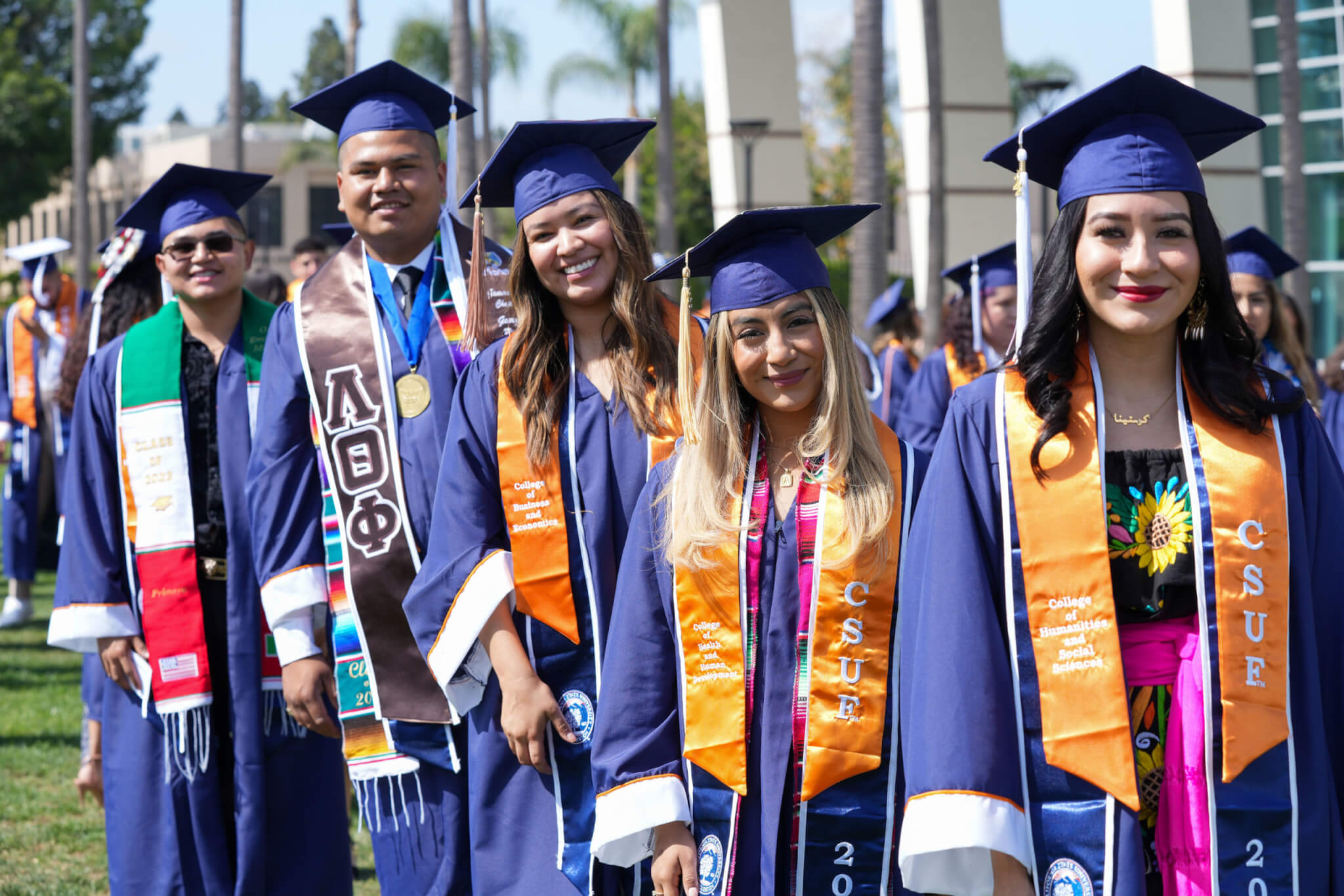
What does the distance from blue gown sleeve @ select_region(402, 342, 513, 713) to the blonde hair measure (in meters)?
0.57

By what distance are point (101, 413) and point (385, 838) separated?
1.70 m

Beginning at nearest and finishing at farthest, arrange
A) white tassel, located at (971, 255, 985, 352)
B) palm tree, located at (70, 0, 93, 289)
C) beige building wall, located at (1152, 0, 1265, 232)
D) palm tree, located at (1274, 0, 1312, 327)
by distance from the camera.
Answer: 1. white tassel, located at (971, 255, 985, 352)
2. palm tree, located at (1274, 0, 1312, 327)
3. palm tree, located at (70, 0, 93, 289)
4. beige building wall, located at (1152, 0, 1265, 232)

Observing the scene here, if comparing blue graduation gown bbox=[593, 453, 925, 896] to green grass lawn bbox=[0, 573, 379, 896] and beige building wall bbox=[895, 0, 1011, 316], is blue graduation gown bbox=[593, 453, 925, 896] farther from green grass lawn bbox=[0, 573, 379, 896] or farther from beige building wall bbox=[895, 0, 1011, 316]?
beige building wall bbox=[895, 0, 1011, 316]

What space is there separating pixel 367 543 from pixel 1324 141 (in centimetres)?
2219

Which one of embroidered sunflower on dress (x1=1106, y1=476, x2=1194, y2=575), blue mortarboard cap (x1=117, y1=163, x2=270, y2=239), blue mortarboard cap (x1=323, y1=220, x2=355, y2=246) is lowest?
embroidered sunflower on dress (x1=1106, y1=476, x2=1194, y2=575)

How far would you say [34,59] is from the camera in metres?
38.6

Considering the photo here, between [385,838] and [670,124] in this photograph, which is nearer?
[385,838]

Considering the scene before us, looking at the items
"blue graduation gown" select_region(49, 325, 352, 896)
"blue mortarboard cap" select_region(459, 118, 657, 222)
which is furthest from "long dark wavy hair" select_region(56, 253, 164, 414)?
"blue mortarboard cap" select_region(459, 118, 657, 222)

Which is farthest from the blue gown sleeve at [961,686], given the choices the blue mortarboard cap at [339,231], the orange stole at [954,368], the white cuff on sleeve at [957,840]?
the orange stole at [954,368]

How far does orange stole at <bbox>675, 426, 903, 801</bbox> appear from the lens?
269cm

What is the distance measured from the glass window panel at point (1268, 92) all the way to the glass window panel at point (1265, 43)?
0.29 m

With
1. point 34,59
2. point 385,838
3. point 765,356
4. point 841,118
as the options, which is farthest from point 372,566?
point 34,59

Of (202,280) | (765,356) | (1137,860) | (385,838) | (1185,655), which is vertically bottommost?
(385,838)

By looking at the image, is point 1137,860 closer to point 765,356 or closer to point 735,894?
point 735,894
